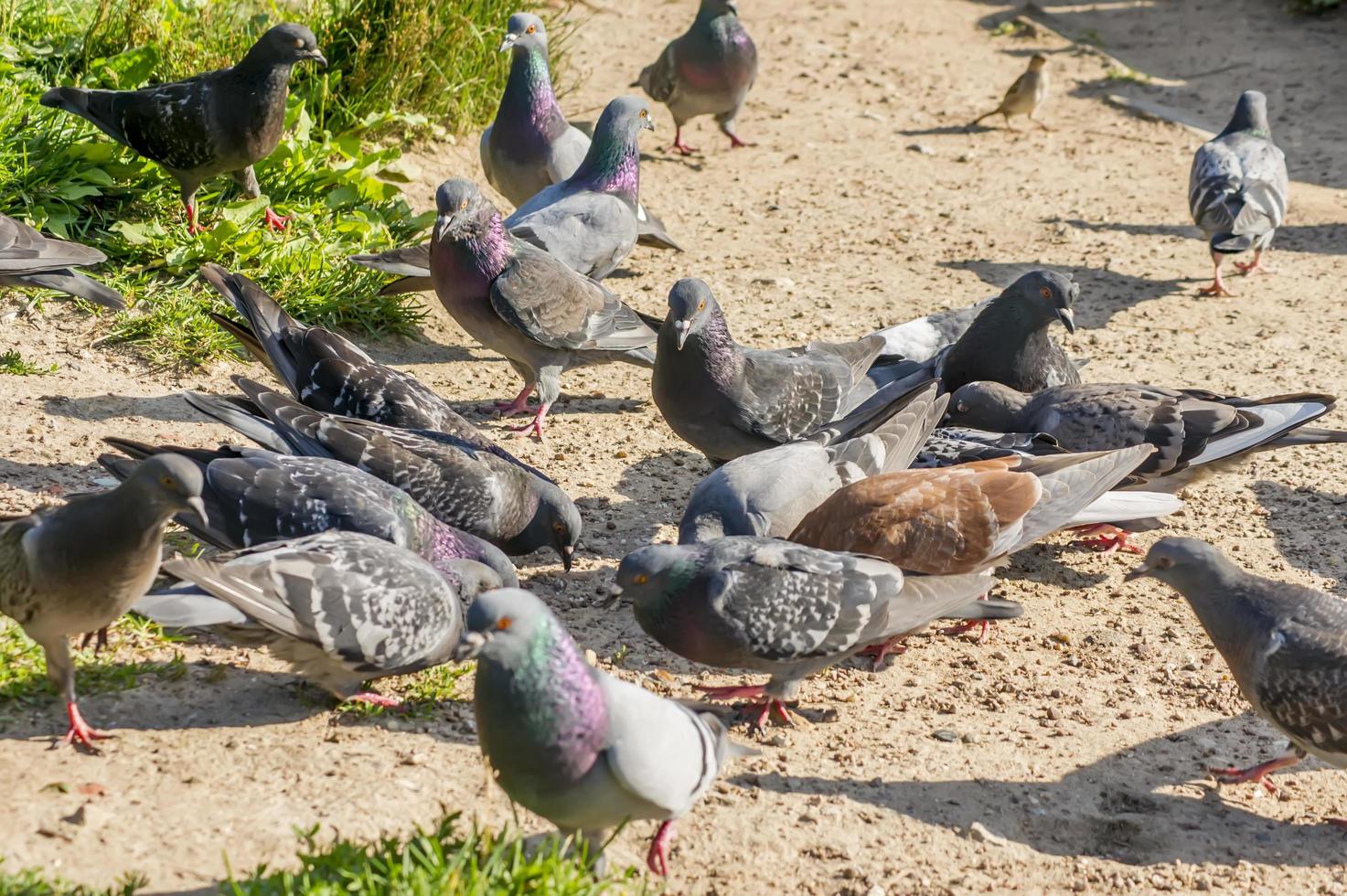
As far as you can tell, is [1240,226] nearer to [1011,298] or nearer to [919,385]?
[1011,298]

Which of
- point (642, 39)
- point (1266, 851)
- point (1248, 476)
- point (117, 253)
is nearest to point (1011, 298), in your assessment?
point (1248, 476)

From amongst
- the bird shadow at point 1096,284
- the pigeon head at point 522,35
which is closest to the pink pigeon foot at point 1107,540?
the bird shadow at point 1096,284

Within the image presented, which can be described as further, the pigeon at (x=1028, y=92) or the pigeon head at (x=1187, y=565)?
the pigeon at (x=1028, y=92)

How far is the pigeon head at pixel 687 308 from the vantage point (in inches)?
233

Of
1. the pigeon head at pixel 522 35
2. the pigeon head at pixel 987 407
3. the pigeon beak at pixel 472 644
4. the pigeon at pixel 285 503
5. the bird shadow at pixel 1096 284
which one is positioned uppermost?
the pigeon head at pixel 522 35

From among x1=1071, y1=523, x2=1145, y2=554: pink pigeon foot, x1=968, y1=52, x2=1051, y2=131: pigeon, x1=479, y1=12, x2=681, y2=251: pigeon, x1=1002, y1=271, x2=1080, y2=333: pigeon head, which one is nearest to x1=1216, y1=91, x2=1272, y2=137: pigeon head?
x1=968, y1=52, x2=1051, y2=131: pigeon

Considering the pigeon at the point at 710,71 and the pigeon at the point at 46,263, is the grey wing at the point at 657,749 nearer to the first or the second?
the pigeon at the point at 46,263

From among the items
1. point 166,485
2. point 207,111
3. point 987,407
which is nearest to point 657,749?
point 166,485

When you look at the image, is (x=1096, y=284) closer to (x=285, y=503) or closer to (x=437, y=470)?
(x=437, y=470)

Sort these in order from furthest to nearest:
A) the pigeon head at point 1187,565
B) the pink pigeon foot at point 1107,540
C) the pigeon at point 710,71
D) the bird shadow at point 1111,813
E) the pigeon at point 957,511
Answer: the pigeon at point 710,71, the pink pigeon foot at point 1107,540, the pigeon at point 957,511, the pigeon head at point 1187,565, the bird shadow at point 1111,813

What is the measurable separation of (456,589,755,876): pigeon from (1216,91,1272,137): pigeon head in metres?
7.65

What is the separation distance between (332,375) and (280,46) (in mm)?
2307

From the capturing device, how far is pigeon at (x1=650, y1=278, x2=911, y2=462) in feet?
19.7

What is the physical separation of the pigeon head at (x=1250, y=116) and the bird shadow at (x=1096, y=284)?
1489 millimetres
